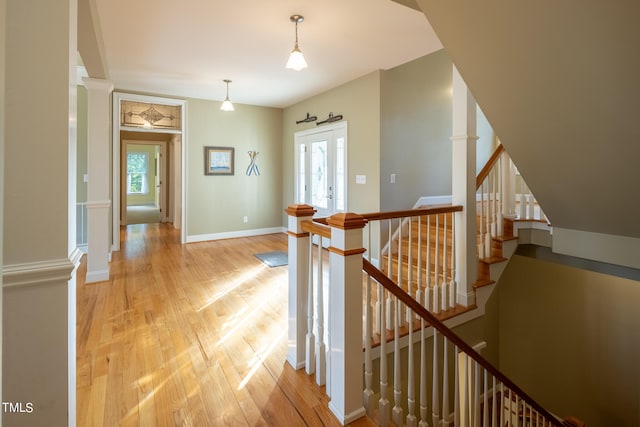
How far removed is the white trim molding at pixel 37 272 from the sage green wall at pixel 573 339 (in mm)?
4278

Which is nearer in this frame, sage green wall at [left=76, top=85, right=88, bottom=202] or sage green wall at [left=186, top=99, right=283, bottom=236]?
sage green wall at [left=76, top=85, right=88, bottom=202]

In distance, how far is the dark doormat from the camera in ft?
14.8

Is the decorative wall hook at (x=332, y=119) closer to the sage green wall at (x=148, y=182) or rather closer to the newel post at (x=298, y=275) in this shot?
the newel post at (x=298, y=275)

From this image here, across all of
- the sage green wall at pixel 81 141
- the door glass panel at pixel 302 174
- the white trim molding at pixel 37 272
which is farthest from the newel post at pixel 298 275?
the sage green wall at pixel 81 141

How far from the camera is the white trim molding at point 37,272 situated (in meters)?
1.01

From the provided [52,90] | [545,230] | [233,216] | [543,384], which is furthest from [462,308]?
[233,216]

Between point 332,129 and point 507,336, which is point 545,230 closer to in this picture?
point 507,336

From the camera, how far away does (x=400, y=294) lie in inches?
65.1

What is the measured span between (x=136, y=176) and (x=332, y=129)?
9875 mm

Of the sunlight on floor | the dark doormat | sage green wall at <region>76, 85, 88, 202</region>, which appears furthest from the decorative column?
the dark doormat

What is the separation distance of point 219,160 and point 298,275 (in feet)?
15.3

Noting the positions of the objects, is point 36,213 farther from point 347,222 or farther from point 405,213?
point 405,213

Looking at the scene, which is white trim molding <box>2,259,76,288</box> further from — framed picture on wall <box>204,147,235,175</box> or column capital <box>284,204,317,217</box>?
framed picture on wall <box>204,147,235,175</box>

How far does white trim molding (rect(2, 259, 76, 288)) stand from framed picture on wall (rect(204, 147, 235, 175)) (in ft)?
16.6
